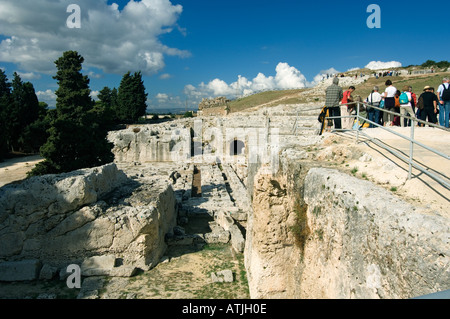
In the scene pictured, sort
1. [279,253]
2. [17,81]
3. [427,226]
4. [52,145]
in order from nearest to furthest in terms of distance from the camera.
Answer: [427,226]
[279,253]
[52,145]
[17,81]

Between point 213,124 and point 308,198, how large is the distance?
24459 millimetres

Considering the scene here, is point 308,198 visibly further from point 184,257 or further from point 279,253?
point 184,257

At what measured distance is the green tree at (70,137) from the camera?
15.8 m

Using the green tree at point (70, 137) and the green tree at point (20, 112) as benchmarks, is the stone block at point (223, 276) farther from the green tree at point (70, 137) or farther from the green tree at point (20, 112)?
the green tree at point (20, 112)

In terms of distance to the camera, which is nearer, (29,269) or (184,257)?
(29,269)

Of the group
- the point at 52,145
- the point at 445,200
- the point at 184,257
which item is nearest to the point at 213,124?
the point at 52,145

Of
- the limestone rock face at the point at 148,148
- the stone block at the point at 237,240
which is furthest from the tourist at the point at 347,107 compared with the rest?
the limestone rock face at the point at 148,148

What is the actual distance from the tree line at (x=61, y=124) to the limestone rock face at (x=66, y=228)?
9.11 m

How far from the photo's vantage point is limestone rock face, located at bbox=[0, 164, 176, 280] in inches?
279

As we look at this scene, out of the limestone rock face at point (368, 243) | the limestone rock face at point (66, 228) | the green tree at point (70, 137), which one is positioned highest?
the green tree at point (70, 137)

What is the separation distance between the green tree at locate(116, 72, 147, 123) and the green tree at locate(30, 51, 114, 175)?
19.7 meters

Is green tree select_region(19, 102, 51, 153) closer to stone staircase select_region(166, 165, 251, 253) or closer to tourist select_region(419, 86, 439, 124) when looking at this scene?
stone staircase select_region(166, 165, 251, 253)

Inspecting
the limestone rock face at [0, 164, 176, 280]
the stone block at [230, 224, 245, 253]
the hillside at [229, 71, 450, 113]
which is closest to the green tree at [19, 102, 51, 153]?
the hillside at [229, 71, 450, 113]

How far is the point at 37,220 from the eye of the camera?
7.22 m
